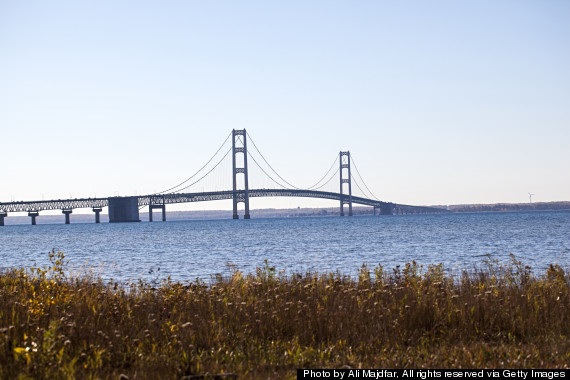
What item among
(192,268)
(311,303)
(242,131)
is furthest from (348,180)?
(311,303)

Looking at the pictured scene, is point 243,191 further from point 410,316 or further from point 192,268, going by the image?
point 410,316

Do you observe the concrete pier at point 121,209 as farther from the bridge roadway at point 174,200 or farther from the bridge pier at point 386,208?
the bridge pier at point 386,208

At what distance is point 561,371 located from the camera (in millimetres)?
5812

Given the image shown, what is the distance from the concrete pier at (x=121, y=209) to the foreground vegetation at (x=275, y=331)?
113073 millimetres

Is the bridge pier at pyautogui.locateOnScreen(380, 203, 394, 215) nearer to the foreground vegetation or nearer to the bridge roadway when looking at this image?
the bridge roadway

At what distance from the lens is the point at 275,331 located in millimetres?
7973

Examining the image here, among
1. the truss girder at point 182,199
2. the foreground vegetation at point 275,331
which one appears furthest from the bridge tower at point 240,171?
the foreground vegetation at point 275,331

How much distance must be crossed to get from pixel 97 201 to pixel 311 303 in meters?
122

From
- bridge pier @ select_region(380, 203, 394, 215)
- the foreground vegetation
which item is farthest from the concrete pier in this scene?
the foreground vegetation

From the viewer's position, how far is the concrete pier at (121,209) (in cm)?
12000

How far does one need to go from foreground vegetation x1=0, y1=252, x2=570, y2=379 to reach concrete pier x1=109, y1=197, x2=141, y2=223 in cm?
11307

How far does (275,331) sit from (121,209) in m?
117

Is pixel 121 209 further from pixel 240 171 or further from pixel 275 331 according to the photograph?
pixel 275 331

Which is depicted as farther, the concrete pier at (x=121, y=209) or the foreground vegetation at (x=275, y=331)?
the concrete pier at (x=121, y=209)
